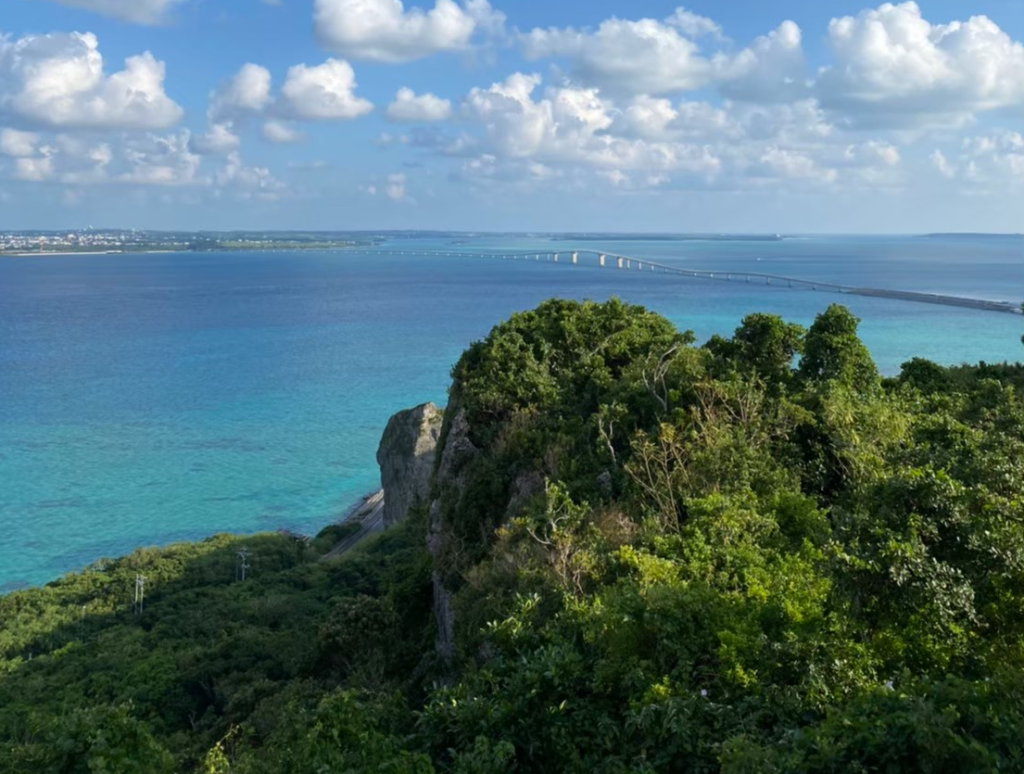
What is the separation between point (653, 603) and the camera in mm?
7895

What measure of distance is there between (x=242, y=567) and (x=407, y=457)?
8.25m

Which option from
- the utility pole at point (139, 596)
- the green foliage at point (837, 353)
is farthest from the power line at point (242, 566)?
the green foliage at point (837, 353)

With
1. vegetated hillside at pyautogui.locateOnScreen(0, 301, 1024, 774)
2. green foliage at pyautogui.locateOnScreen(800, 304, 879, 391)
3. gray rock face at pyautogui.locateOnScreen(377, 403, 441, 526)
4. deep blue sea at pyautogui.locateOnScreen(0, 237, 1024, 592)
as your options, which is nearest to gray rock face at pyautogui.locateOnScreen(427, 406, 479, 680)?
vegetated hillside at pyautogui.locateOnScreen(0, 301, 1024, 774)

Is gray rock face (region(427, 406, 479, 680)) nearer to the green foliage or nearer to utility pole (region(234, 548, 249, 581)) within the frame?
the green foliage

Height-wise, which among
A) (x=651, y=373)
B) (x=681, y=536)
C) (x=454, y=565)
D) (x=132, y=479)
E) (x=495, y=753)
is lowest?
(x=132, y=479)

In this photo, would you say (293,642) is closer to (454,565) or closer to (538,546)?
(454,565)

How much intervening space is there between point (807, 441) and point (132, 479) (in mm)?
34776

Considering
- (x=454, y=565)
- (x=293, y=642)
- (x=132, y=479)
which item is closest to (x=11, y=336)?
(x=132, y=479)

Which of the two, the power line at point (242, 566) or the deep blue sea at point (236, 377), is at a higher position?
the deep blue sea at point (236, 377)

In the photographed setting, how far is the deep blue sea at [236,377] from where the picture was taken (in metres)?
36.6

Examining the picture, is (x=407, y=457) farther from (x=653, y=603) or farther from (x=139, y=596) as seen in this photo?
(x=653, y=603)

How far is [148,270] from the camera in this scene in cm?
16675

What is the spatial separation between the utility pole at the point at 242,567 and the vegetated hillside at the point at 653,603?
669 centimetres

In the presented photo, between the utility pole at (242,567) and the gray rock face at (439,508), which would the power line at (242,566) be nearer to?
the utility pole at (242,567)
